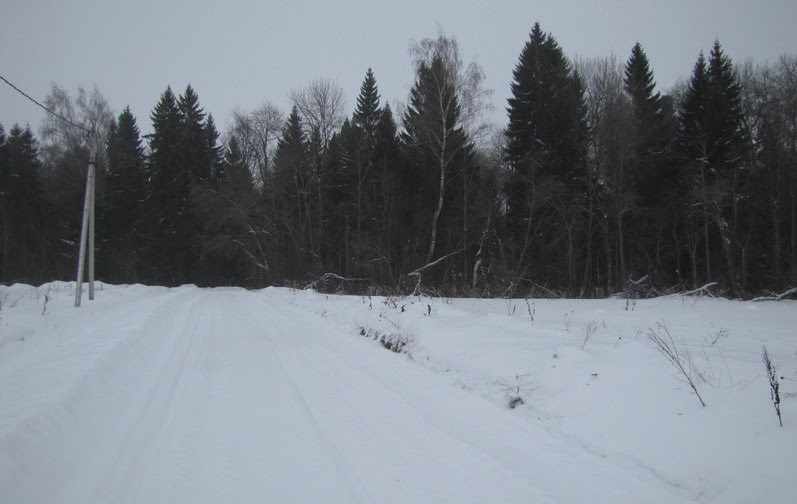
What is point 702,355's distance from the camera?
573 cm

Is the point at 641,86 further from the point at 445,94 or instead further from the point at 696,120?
the point at 445,94

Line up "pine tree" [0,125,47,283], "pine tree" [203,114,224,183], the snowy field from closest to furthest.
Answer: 1. the snowy field
2. "pine tree" [0,125,47,283]
3. "pine tree" [203,114,224,183]

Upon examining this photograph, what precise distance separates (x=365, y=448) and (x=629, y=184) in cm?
2965

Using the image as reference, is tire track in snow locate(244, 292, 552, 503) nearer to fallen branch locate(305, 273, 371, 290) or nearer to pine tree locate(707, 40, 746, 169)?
Answer: fallen branch locate(305, 273, 371, 290)

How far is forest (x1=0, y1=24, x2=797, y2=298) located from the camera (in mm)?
25656

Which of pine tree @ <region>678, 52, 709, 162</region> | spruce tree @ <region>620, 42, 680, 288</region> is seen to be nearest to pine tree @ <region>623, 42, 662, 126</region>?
spruce tree @ <region>620, 42, 680, 288</region>

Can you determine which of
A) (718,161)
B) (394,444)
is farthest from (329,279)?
(718,161)

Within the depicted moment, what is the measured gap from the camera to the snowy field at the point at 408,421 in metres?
3.35

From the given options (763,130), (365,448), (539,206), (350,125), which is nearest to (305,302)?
(365,448)

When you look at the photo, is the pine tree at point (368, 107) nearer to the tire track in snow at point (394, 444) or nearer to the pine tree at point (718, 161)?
the pine tree at point (718, 161)

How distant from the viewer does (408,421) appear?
4.83m

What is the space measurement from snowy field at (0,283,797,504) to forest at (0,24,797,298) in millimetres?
10883

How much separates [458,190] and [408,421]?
27330 millimetres

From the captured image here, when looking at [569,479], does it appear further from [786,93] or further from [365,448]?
[786,93]
